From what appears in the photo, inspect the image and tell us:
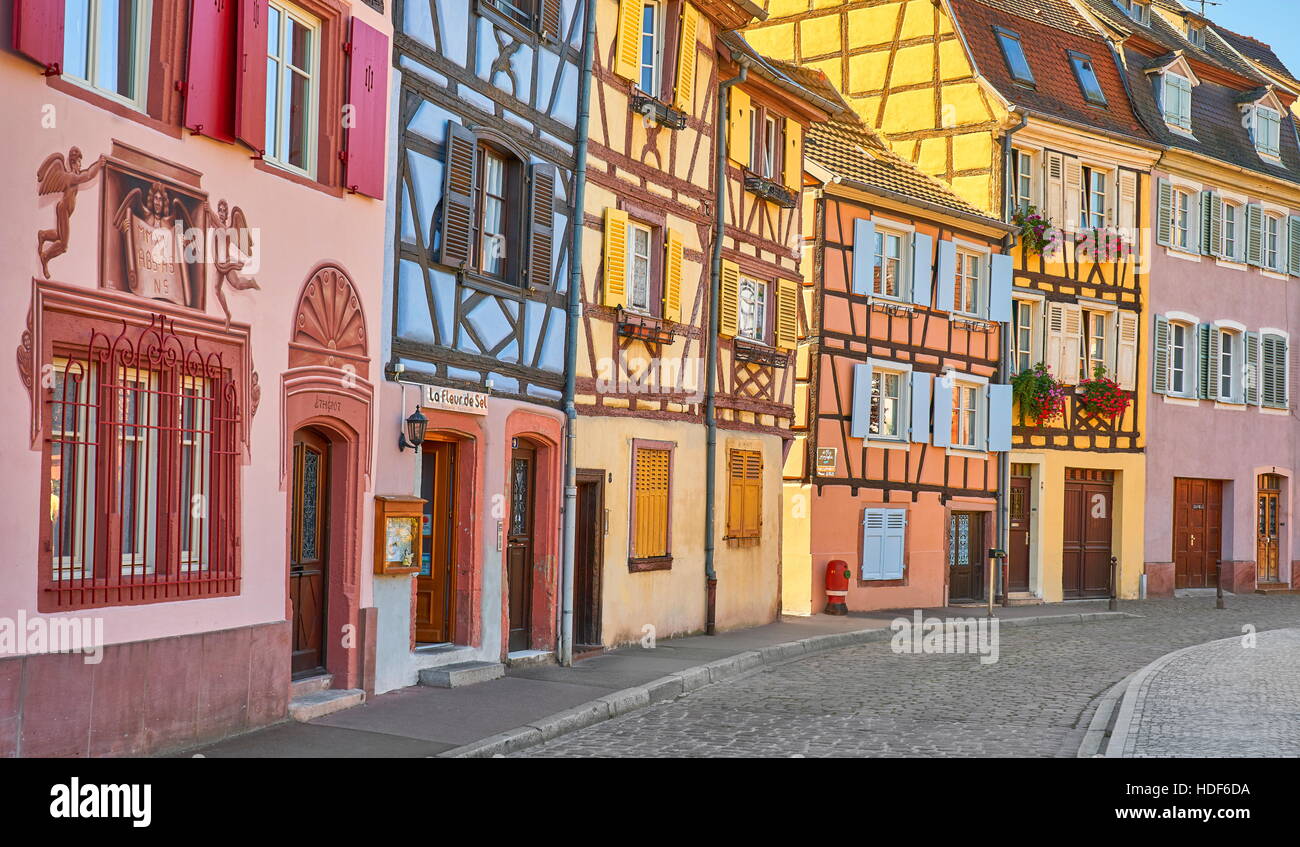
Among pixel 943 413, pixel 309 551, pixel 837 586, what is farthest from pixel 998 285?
pixel 309 551

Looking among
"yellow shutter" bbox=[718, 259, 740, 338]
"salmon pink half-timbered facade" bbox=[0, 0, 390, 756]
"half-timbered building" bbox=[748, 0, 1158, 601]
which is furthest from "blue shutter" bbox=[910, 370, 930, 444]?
"salmon pink half-timbered facade" bbox=[0, 0, 390, 756]

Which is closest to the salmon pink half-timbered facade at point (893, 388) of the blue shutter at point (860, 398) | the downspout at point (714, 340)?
the blue shutter at point (860, 398)

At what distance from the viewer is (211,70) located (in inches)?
374

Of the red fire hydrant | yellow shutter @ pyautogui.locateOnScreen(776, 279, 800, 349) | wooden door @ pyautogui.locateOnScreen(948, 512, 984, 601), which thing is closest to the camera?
yellow shutter @ pyautogui.locateOnScreen(776, 279, 800, 349)

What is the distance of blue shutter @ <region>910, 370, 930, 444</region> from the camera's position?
2516 centimetres

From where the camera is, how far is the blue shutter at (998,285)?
2686 centimetres

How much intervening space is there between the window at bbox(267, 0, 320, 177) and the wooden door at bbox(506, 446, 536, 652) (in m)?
4.76

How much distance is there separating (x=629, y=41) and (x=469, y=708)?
27.7ft

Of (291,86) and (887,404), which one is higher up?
(291,86)

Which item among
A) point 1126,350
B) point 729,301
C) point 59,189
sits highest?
point 1126,350

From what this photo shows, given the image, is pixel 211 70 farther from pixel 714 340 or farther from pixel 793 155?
pixel 793 155

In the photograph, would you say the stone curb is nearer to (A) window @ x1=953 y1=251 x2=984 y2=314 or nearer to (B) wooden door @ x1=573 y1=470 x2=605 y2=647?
(B) wooden door @ x1=573 y1=470 x2=605 y2=647
